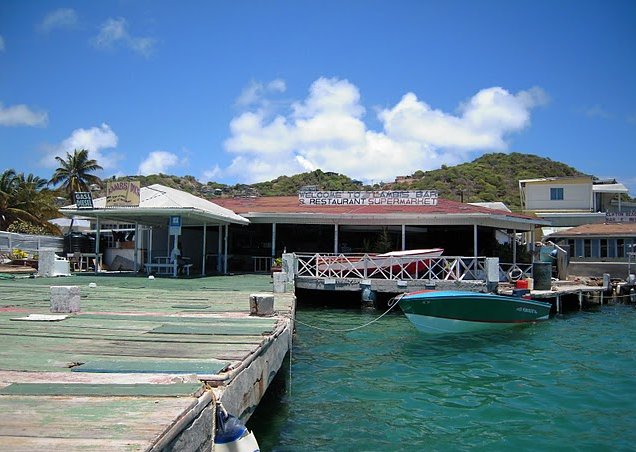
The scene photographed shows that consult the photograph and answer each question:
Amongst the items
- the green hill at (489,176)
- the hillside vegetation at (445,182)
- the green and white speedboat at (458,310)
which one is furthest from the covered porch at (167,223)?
the green hill at (489,176)

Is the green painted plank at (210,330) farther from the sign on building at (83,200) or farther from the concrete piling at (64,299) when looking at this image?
the sign on building at (83,200)

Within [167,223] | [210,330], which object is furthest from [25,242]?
[210,330]

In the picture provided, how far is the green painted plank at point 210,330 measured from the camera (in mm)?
7641

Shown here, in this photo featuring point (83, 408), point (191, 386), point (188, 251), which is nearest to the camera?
point (83, 408)

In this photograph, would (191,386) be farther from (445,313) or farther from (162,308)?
(445,313)

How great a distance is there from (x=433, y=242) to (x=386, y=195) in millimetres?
3388

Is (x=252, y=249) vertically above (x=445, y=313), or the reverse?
(x=252, y=249)

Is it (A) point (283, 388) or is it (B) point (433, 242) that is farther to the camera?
(B) point (433, 242)

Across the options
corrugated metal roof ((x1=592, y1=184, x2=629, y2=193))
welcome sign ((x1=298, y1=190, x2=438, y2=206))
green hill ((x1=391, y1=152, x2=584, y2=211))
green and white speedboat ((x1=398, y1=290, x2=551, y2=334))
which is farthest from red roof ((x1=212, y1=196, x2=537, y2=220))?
green hill ((x1=391, y1=152, x2=584, y2=211))

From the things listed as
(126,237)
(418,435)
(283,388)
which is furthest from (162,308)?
(126,237)

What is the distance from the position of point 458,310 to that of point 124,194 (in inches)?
525

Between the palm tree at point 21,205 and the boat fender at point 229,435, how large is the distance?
3437 centimetres

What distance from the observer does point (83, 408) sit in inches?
158

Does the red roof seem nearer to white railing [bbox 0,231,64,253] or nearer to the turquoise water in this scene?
the turquoise water
